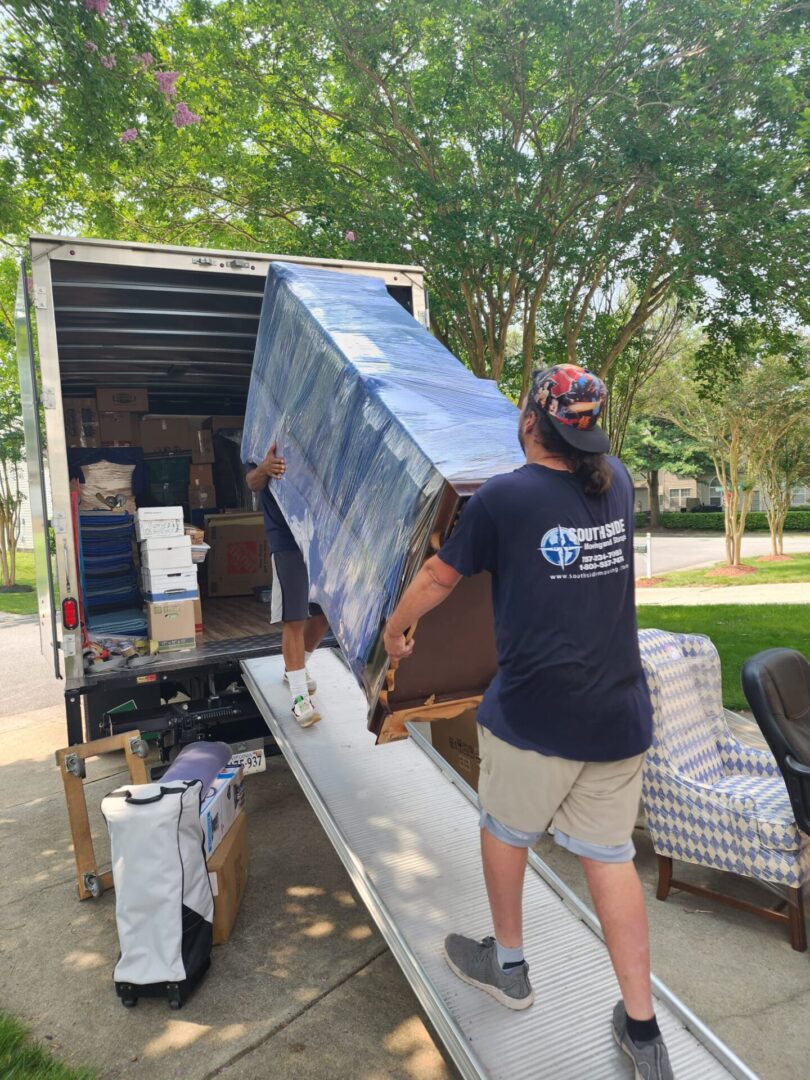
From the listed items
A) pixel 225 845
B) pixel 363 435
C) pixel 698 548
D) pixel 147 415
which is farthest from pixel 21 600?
pixel 698 548

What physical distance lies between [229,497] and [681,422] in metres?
14.8

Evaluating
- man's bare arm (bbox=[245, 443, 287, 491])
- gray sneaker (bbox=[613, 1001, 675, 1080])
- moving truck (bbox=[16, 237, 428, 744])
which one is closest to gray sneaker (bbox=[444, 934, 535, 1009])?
gray sneaker (bbox=[613, 1001, 675, 1080])

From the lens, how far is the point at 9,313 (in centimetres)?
1306

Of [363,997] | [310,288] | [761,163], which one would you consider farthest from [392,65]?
[363,997]

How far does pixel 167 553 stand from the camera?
480 cm

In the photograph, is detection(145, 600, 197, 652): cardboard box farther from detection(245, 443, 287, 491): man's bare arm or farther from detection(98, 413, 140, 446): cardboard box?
detection(98, 413, 140, 446): cardboard box

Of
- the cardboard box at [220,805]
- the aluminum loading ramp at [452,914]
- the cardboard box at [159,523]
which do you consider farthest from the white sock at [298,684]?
the cardboard box at [159,523]

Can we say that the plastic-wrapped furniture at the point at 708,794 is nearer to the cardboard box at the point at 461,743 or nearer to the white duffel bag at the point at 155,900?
the cardboard box at the point at 461,743

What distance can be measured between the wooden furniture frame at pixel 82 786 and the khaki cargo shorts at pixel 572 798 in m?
2.12

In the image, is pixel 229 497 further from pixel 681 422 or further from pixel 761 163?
pixel 681 422

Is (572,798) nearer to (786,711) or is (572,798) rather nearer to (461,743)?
(786,711)

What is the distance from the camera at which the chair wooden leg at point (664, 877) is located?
335 centimetres

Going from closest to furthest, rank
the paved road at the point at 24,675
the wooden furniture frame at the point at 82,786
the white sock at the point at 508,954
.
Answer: the white sock at the point at 508,954, the wooden furniture frame at the point at 82,786, the paved road at the point at 24,675

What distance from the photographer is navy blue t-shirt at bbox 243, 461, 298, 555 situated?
3.88m
